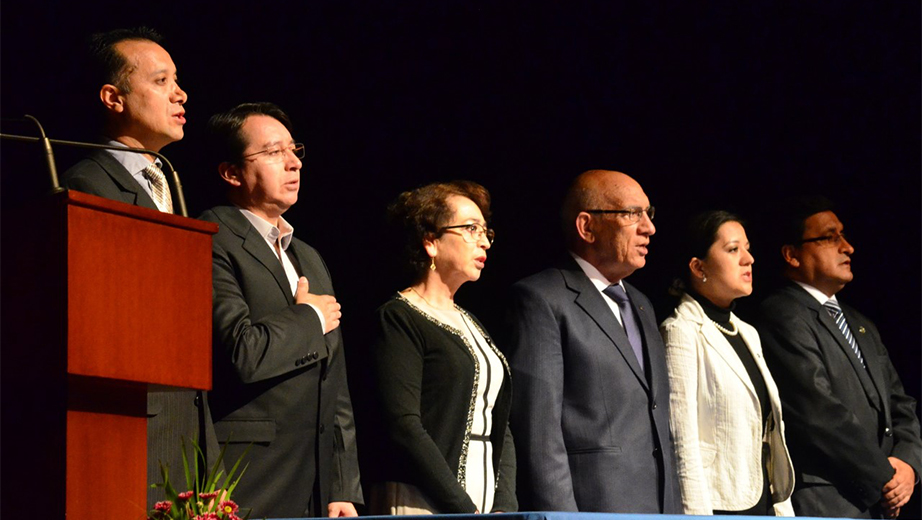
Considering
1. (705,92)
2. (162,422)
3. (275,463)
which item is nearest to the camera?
(162,422)

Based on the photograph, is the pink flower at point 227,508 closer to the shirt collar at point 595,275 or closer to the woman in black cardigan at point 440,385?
the woman in black cardigan at point 440,385

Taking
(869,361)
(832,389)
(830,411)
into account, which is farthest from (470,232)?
(869,361)

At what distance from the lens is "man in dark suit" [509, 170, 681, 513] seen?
379 cm

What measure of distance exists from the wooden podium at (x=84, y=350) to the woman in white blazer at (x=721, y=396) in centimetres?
219

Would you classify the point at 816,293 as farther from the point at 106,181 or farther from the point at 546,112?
the point at 106,181

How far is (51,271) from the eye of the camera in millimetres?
2135

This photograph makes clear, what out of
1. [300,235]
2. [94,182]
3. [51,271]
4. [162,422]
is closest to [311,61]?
[300,235]

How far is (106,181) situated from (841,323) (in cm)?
298

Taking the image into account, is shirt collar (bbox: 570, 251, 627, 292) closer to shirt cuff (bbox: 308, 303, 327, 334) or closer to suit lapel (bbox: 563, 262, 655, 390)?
suit lapel (bbox: 563, 262, 655, 390)

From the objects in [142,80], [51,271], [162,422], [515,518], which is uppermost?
[142,80]

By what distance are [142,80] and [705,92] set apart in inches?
99.2

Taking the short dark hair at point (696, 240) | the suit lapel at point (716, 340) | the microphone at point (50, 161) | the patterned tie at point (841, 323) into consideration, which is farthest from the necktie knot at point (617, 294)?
the microphone at point (50, 161)

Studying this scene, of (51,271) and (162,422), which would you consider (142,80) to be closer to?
(162,422)

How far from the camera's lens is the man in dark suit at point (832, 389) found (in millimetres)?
4477
